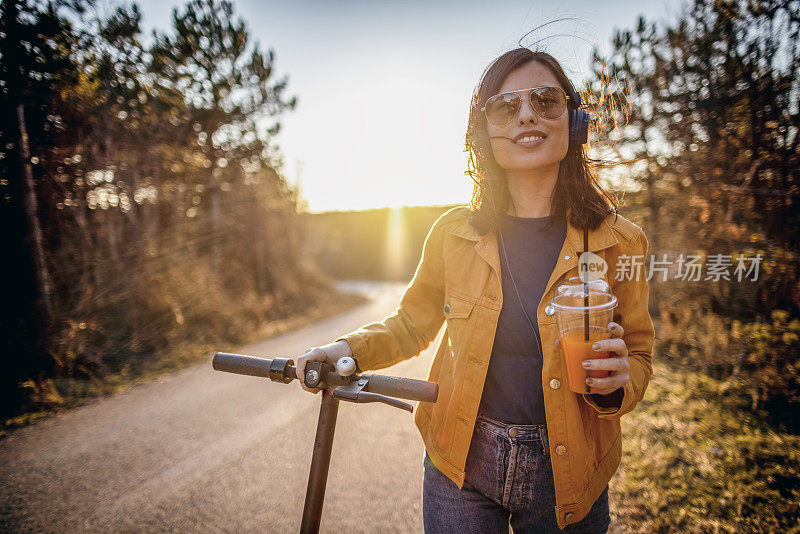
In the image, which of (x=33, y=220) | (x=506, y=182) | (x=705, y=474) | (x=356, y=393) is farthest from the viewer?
(x=33, y=220)

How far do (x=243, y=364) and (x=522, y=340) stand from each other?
3.18 ft

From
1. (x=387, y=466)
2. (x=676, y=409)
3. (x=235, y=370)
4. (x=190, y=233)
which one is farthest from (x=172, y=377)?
(x=676, y=409)

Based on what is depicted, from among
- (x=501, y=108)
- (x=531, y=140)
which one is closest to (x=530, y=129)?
(x=531, y=140)

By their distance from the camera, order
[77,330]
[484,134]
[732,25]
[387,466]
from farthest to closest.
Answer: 1. [77,330]
2. [732,25]
3. [387,466]
4. [484,134]

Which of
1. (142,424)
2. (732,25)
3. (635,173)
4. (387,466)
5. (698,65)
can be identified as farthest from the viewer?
(635,173)

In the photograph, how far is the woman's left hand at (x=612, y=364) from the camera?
42.8 inches

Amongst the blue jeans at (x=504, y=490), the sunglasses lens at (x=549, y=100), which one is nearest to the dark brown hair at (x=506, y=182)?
the sunglasses lens at (x=549, y=100)

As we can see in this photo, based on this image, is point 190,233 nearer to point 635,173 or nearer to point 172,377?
point 172,377

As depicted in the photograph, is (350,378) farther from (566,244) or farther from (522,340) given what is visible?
(566,244)

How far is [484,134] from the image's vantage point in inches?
63.5

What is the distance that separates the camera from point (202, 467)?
350cm

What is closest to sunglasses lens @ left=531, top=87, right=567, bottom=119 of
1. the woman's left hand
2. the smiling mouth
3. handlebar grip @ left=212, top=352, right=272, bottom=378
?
the smiling mouth

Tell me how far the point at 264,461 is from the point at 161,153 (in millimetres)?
7179

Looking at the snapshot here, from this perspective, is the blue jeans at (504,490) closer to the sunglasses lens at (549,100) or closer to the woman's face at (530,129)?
the woman's face at (530,129)
